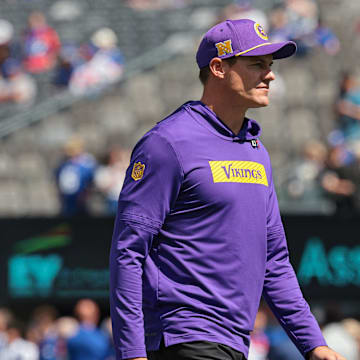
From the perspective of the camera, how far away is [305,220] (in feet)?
33.4

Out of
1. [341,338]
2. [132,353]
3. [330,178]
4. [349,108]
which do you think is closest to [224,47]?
[132,353]

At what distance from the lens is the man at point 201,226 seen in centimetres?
321

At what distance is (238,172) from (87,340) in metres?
6.98

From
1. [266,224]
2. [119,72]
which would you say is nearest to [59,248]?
[119,72]

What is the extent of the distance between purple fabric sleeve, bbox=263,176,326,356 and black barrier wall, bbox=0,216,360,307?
21.4 ft

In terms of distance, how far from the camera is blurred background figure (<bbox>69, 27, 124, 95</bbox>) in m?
14.4

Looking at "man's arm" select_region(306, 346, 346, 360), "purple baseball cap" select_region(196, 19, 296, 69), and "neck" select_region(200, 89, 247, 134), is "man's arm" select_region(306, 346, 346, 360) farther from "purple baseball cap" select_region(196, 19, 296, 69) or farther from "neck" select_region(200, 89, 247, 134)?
"purple baseball cap" select_region(196, 19, 296, 69)

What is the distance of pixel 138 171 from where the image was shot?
3.25m

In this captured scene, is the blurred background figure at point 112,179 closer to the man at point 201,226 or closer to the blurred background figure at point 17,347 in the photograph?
the blurred background figure at point 17,347

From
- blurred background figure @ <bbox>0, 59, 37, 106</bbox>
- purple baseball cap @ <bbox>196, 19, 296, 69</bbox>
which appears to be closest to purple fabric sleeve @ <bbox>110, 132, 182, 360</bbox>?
purple baseball cap @ <bbox>196, 19, 296, 69</bbox>

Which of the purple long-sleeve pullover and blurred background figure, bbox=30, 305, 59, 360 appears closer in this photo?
the purple long-sleeve pullover

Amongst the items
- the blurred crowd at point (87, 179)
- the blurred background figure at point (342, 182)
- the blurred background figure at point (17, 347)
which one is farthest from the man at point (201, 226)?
the blurred background figure at point (17, 347)

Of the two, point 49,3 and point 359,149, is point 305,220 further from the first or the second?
point 49,3

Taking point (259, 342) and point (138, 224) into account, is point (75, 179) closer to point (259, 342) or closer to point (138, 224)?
point (259, 342)
